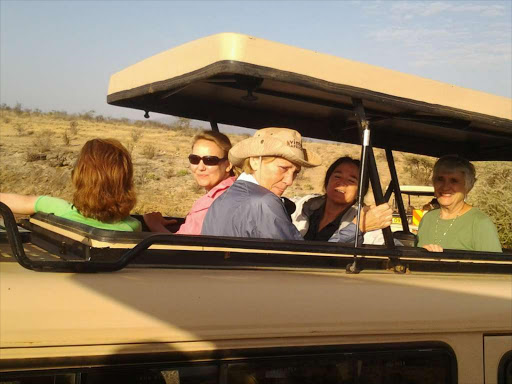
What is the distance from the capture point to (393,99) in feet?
8.46

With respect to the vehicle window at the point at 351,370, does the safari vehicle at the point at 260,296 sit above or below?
above

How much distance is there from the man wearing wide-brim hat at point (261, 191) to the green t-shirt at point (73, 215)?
0.36 meters

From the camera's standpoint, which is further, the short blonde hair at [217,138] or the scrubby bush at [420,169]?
the scrubby bush at [420,169]

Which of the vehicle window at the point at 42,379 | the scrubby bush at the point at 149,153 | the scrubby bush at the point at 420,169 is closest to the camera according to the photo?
the vehicle window at the point at 42,379

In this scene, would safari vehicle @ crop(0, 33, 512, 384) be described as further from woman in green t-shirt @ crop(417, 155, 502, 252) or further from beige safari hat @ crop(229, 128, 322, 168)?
woman in green t-shirt @ crop(417, 155, 502, 252)

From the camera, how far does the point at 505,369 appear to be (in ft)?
7.31

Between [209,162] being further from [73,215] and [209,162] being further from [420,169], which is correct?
[420,169]

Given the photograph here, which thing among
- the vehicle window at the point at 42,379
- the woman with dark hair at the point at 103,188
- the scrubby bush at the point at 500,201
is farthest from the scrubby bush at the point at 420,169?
the vehicle window at the point at 42,379

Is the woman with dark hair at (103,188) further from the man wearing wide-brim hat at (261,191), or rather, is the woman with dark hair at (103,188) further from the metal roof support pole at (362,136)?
the metal roof support pole at (362,136)

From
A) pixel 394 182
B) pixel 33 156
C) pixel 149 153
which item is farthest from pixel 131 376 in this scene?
pixel 149 153

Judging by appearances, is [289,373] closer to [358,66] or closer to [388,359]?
[388,359]

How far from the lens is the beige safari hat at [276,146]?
3.11 metres

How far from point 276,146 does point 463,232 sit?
4.97 ft

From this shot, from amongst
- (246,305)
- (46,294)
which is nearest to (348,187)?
(246,305)
